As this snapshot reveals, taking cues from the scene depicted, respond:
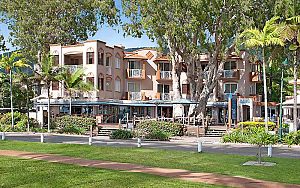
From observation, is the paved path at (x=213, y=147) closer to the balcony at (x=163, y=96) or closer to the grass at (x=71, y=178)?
the grass at (x=71, y=178)

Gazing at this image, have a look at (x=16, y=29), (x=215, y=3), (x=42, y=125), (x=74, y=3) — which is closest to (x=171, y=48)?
(x=215, y=3)

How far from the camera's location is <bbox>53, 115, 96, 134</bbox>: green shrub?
37.0m

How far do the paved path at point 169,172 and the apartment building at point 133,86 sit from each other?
26620 millimetres

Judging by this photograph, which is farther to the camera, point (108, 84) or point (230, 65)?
point (230, 65)

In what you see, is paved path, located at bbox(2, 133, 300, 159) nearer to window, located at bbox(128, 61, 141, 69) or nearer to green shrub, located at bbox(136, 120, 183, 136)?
green shrub, located at bbox(136, 120, 183, 136)

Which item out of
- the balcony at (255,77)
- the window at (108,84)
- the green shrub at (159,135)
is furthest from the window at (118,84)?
the green shrub at (159,135)

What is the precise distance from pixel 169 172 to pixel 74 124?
24302 millimetres

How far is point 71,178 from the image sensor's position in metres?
13.3

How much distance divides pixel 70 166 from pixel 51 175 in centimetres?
224

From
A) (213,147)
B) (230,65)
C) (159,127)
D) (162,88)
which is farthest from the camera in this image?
(162,88)

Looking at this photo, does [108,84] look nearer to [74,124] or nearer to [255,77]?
[74,124]

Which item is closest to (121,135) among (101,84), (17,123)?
(17,123)

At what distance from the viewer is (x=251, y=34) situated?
29984 mm

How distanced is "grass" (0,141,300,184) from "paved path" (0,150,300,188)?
78 centimetres
